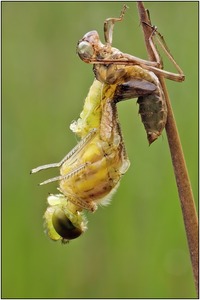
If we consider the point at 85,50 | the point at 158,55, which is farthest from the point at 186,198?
the point at 85,50

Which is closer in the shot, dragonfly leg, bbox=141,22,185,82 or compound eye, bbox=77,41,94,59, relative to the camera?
dragonfly leg, bbox=141,22,185,82

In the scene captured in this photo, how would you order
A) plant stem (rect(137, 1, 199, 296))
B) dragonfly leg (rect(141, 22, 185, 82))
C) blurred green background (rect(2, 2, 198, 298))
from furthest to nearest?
blurred green background (rect(2, 2, 198, 298))
dragonfly leg (rect(141, 22, 185, 82))
plant stem (rect(137, 1, 199, 296))

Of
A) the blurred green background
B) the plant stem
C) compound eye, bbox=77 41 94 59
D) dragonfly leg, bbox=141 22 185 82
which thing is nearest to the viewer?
the plant stem

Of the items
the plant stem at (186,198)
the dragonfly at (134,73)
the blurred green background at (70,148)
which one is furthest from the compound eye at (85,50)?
the blurred green background at (70,148)

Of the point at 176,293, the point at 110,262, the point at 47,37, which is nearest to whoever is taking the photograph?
the point at 176,293

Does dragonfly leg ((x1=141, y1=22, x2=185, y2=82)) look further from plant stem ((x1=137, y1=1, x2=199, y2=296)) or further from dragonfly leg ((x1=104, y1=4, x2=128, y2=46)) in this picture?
plant stem ((x1=137, y1=1, x2=199, y2=296))

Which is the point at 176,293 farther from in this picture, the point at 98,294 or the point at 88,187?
the point at 88,187

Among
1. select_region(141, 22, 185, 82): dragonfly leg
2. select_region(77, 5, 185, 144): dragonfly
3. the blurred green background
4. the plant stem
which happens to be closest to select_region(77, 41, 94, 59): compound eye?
select_region(77, 5, 185, 144): dragonfly

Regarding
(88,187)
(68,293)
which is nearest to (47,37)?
(68,293)
